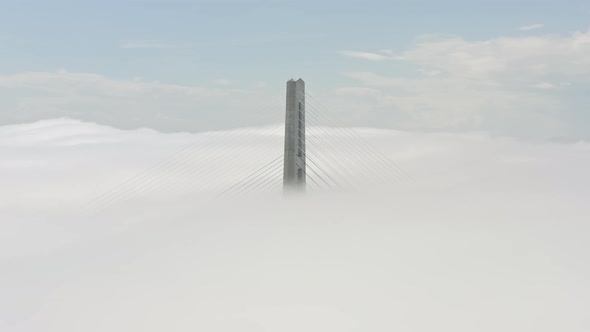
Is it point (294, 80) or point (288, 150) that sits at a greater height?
point (294, 80)

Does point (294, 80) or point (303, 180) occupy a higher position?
point (294, 80)

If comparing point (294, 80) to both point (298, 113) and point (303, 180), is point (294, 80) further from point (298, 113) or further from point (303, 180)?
point (303, 180)

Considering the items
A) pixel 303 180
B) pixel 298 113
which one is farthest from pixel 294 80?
pixel 303 180

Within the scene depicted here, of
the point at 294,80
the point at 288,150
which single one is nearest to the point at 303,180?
the point at 288,150

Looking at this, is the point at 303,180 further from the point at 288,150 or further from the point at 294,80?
the point at 294,80
